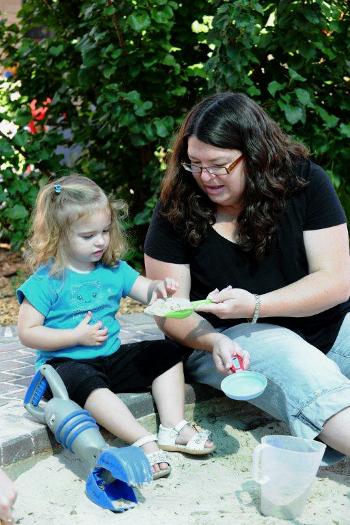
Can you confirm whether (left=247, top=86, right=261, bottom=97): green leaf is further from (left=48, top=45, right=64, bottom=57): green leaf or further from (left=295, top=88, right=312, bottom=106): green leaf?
(left=48, top=45, right=64, bottom=57): green leaf

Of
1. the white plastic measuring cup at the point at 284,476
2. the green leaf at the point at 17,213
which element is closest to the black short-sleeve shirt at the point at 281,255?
the white plastic measuring cup at the point at 284,476

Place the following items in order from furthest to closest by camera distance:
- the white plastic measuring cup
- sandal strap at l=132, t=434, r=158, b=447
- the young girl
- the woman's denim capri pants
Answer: the young girl < sandal strap at l=132, t=434, r=158, b=447 < the woman's denim capri pants < the white plastic measuring cup

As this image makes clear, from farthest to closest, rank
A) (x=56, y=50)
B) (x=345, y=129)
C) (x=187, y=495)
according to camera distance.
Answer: (x=56, y=50) → (x=345, y=129) → (x=187, y=495)

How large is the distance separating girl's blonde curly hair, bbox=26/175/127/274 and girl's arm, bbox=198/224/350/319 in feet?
1.77

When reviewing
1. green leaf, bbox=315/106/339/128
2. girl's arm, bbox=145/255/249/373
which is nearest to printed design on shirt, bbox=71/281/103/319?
girl's arm, bbox=145/255/249/373

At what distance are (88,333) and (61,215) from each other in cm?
41

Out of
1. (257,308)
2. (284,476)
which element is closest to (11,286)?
(257,308)

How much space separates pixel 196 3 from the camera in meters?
4.44

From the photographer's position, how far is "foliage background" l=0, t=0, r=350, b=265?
4059mm

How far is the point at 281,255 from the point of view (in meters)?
2.81

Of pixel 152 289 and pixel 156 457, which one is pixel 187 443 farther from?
pixel 152 289

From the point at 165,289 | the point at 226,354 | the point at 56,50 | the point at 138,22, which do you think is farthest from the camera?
the point at 56,50

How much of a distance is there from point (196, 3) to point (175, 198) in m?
1.98

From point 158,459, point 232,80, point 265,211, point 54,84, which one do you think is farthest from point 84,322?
point 54,84
